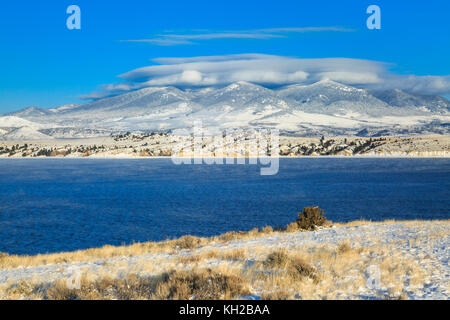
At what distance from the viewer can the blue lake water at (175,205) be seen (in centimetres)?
2883

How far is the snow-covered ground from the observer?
35.0 feet

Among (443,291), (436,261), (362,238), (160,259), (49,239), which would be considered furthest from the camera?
(49,239)

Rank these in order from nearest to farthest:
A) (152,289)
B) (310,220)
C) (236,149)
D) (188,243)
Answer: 1. (152,289)
2. (188,243)
3. (310,220)
4. (236,149)

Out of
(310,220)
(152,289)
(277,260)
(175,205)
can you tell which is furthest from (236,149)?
(152,289)

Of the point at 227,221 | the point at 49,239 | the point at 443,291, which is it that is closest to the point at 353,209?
the point at 227,221

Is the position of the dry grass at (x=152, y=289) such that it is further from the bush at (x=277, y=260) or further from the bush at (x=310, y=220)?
the bush at (x=310, y=220)

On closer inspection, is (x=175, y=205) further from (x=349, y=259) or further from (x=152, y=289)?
(x=152, y=289)

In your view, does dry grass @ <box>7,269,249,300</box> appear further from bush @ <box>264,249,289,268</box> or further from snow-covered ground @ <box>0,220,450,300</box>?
bush @ <box>264,249,289,268</box>

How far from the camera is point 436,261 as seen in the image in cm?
1309

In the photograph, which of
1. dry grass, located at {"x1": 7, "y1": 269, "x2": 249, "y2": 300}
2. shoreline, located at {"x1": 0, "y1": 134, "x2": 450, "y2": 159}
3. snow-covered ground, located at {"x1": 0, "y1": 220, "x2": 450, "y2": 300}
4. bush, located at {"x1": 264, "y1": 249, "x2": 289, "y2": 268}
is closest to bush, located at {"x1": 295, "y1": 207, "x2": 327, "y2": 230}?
snow-covered ground, located at {"x1": 0, "y1": 220, "x2": 450, "y2": 300}

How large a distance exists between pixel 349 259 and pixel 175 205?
2979 cm

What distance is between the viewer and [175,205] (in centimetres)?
4212

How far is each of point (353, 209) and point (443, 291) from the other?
29.3m
